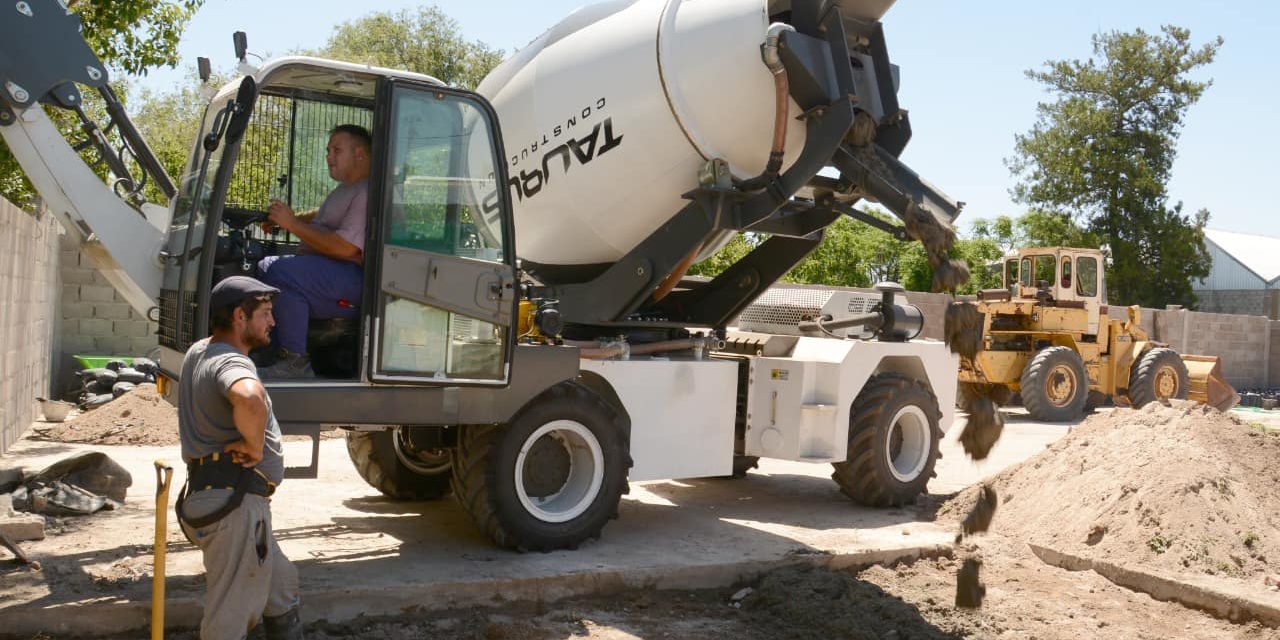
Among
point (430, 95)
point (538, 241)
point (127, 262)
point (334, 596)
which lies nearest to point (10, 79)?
point (127, 262)

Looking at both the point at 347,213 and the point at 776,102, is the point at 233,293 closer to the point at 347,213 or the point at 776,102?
the point at 347,213

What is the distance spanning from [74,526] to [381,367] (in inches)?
100

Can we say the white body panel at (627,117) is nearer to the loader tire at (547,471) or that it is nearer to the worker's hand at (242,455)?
the loader tire at (547,471)

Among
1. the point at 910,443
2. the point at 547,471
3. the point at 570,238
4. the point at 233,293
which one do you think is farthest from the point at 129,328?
the point at 233,293

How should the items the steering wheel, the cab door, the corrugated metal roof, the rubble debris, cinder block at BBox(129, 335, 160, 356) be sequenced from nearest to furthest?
the cab door < the steering wheel < the rubble debris < cinder block at BBox(129, 335, 160, 356) < the corrugated metal roof

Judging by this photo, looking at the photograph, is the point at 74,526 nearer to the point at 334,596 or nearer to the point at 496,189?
the point at 334,596

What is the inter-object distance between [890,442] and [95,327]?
10.3 m

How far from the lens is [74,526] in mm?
6973

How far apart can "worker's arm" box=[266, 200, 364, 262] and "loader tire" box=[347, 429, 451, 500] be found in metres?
2.52

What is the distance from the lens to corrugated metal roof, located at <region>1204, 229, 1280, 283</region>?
2238 inches

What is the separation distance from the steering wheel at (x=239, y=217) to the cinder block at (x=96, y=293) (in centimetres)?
871

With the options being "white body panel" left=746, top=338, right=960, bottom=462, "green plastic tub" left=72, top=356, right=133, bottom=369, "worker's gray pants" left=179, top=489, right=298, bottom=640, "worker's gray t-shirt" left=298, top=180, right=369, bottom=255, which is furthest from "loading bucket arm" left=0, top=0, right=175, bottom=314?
"green plastic tub" left=72, top=356, right=133, bottom=369

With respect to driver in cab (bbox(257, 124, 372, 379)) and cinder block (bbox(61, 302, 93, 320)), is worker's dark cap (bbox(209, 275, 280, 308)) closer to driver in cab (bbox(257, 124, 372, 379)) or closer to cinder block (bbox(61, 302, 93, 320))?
driver in cab (bbox(257, 124, 372, 379))

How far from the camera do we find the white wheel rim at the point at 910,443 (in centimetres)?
930
